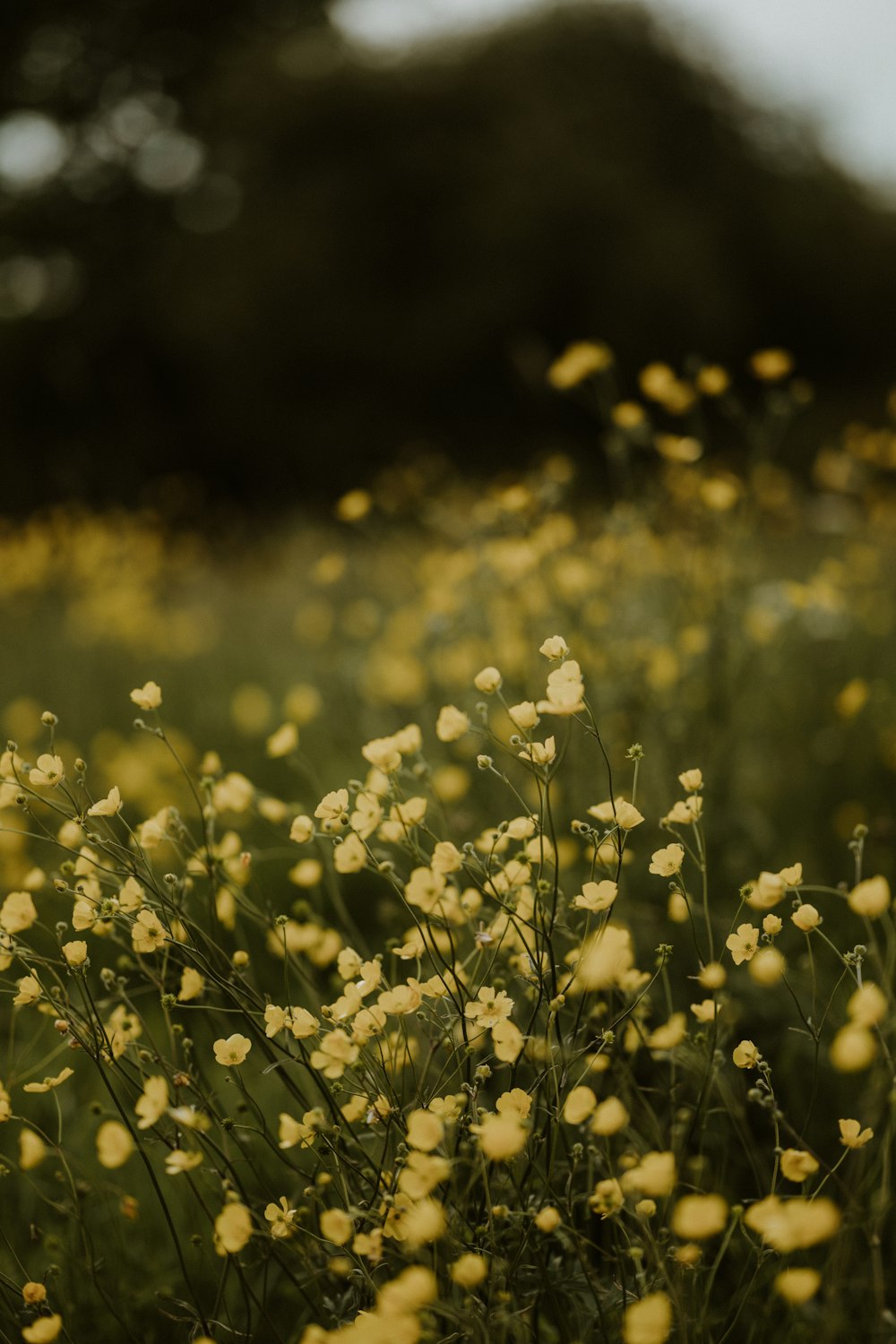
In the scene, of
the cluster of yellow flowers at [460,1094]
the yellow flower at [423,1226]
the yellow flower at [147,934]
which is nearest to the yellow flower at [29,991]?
the cluster of yellow flowers at [460,1094]

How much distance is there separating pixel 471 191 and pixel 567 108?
3.45 feet

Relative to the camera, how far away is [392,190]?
27.5ft

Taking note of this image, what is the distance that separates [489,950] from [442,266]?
808 centimetres

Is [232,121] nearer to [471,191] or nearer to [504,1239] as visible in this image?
[471,191]

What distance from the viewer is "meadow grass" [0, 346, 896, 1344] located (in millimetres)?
942

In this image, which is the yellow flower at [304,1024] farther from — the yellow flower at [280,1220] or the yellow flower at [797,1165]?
the yellow flower at [797,1165]

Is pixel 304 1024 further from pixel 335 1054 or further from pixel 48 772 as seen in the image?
pixel 48 772

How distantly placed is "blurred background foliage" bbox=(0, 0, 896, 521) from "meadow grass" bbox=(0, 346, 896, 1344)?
16.4ft

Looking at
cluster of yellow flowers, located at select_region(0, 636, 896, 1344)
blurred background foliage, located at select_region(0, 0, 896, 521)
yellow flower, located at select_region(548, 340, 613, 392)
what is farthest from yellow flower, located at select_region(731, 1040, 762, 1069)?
blurred background foliage, located at select_region(0, 0, 896, 521)

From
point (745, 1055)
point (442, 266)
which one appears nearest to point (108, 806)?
point (745, 1055)

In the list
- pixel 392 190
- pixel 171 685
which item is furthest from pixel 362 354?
pixel 171 685

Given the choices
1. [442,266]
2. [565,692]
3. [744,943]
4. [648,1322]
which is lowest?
[648,1322]

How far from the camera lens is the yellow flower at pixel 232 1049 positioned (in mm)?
974

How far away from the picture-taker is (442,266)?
27.5 feet
